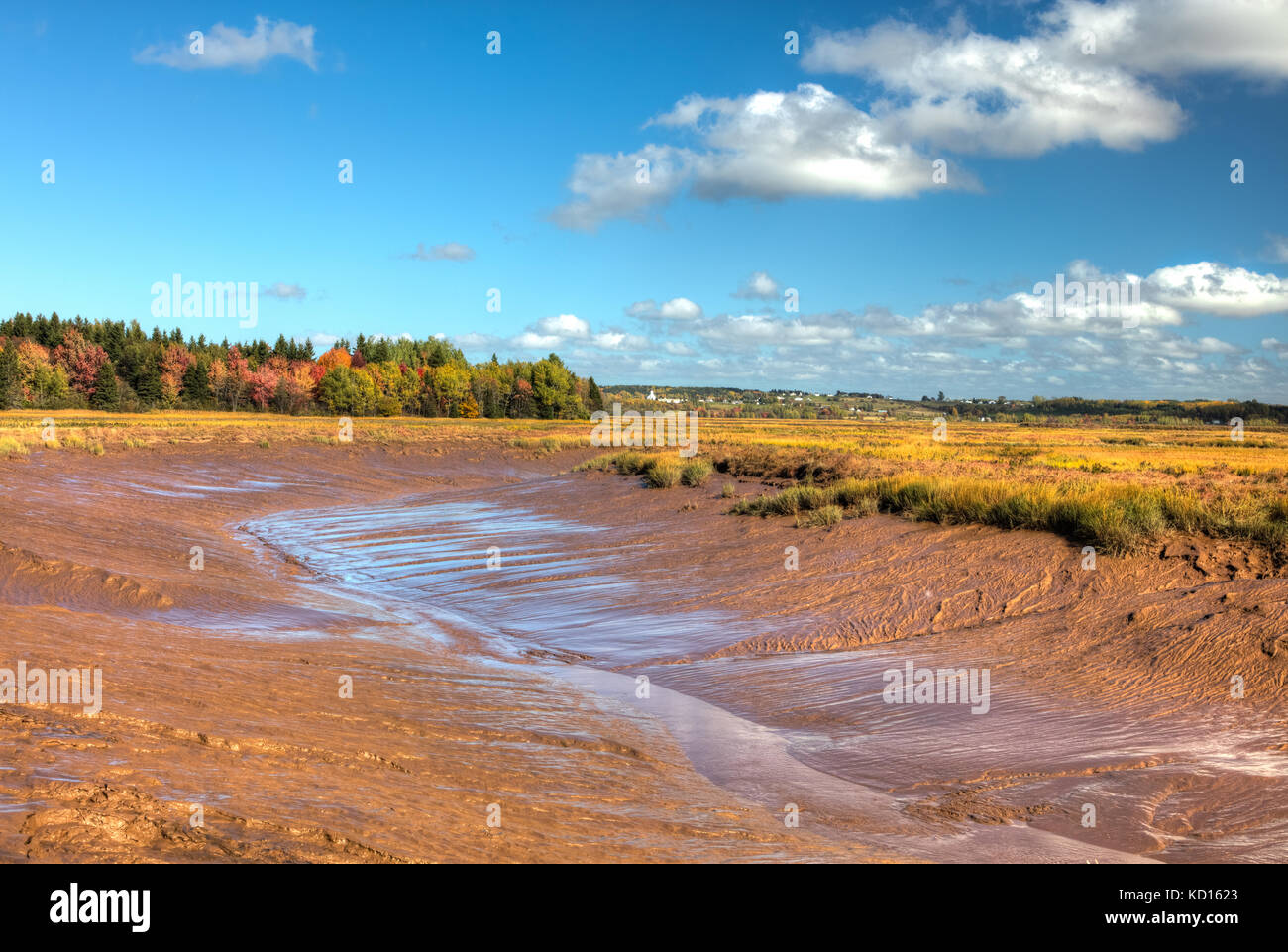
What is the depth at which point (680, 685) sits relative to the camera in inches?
458

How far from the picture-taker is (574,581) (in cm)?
1764

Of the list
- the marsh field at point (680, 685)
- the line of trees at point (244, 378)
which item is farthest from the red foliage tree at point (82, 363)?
the marsh field at point (680, 685)

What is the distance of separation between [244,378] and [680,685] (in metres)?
117

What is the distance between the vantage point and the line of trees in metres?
106

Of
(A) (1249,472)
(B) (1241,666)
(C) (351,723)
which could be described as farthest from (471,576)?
(A) (1249,472)

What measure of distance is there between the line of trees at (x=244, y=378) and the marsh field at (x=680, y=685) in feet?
315

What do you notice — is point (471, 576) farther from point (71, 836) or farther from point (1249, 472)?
point (1249, 472)

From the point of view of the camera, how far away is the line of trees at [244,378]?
106188mm

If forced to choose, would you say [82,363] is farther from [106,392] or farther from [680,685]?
[680,685]

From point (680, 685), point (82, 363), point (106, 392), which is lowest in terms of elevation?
point (680, 685)

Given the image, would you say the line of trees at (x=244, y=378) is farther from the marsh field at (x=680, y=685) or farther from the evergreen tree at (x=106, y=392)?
the marsh field at (x=680, y=685)

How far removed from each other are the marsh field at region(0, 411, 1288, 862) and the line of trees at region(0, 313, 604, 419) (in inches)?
3774

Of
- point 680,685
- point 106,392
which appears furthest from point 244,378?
point 680,685
